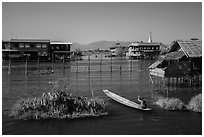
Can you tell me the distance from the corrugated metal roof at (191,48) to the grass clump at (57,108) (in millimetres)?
13566

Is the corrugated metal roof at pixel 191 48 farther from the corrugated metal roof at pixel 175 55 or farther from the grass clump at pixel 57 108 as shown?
the grass clump at pixel 57 108

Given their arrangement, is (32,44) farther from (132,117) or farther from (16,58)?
(132,117)

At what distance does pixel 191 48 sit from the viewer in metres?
26.8

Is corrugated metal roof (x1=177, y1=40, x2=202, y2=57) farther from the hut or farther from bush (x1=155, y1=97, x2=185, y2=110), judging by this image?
bush (x1=155, y1=97, x2=185, y2=110)

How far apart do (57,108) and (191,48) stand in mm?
17149

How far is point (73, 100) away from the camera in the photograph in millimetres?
16938

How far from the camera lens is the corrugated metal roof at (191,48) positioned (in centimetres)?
2600

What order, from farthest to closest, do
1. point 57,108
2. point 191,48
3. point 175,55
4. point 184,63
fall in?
point 175,55 < point 184,63 < point 191,48 < point 57,108

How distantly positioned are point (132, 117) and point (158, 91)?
1082 cm

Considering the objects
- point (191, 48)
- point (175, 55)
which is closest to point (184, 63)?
point (175, 55)

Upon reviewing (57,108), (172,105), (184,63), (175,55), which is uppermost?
(175,55)

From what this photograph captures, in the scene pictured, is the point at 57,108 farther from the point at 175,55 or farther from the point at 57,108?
the point at 175,55

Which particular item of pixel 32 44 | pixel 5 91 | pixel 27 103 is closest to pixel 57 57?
pixel 32 44

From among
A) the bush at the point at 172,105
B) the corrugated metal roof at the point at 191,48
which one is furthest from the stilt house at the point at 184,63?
the bush at the point at 172,105
